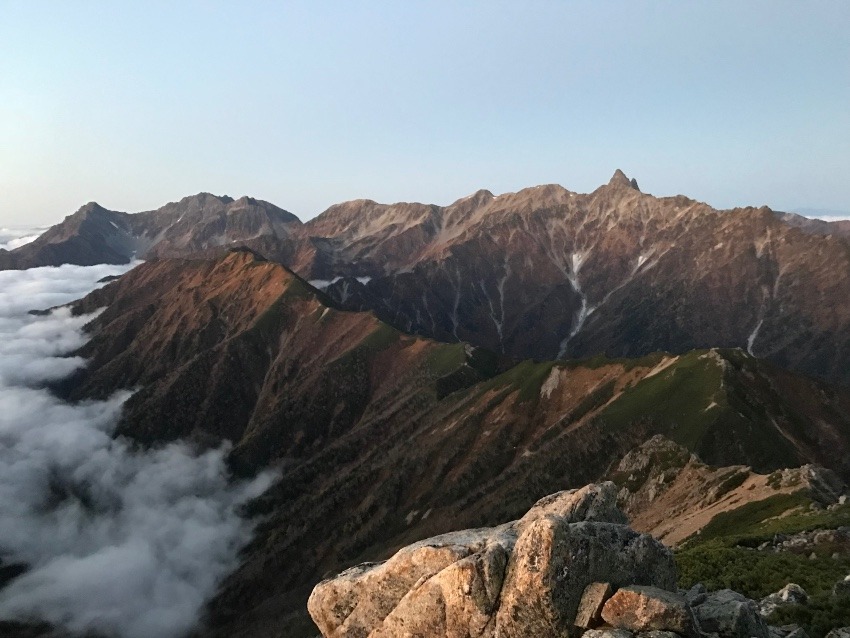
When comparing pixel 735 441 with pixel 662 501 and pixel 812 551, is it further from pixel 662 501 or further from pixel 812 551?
pixel 812 551

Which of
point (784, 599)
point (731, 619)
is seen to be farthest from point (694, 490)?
point (731, 619)

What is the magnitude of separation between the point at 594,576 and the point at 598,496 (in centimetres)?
1044

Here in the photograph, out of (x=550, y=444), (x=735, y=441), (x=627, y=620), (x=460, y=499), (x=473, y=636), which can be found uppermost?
(x=627, y=620)

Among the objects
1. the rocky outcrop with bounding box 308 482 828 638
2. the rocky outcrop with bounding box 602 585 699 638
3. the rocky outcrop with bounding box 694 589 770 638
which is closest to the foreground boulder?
the rocky outcrop with bounding box 308 482 828 638

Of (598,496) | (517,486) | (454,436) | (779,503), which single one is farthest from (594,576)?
(454,436)

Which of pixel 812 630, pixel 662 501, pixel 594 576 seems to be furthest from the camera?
pixel 662 501

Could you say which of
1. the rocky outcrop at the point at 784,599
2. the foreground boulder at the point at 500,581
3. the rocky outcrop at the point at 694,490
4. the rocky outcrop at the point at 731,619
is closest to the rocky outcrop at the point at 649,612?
the foreground boulder at the point at 500,581

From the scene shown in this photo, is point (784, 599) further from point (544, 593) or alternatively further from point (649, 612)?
point (544, 593)

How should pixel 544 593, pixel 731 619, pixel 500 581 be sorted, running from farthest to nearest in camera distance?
pixel 500 581
pixel 544 593
pixel 731 619

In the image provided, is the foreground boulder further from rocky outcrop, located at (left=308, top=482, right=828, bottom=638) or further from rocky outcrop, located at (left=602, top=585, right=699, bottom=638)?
rocky outcrop, located at (left=602, top=585, right=699, bottom=638)

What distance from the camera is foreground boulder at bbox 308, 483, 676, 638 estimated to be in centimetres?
2397

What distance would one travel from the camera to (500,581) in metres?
25.4

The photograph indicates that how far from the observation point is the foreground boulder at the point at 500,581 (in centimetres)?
2397

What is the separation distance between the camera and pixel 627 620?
22844 mm
